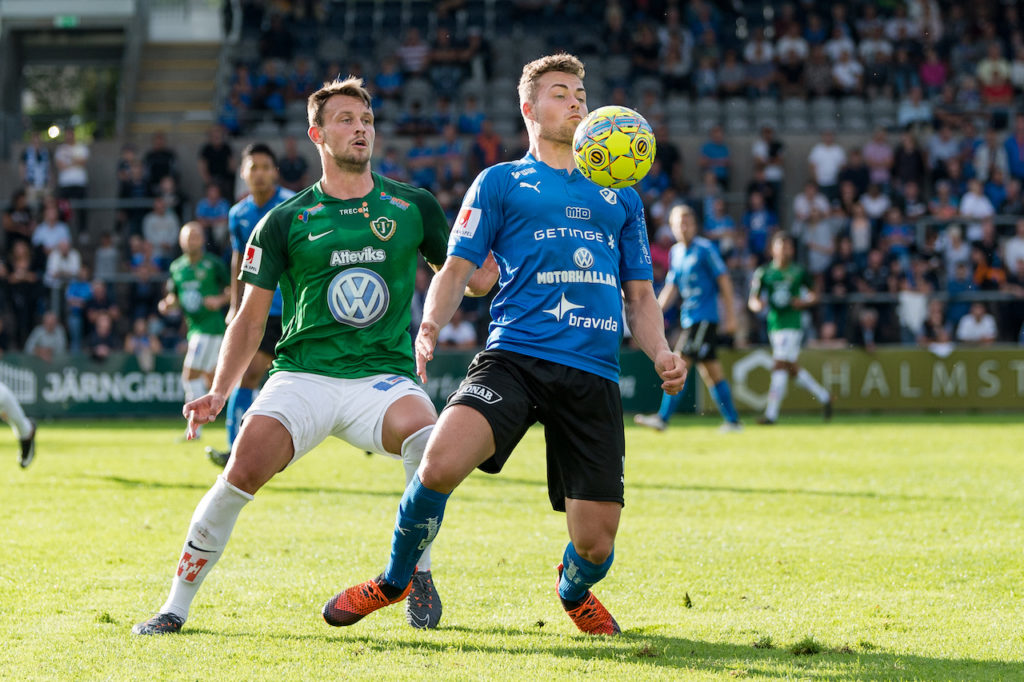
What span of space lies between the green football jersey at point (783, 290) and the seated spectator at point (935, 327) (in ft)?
12.5

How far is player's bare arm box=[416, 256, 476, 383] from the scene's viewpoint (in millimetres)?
5383

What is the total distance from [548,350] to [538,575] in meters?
2.02

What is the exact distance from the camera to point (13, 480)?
11539 mm

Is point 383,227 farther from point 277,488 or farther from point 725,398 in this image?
point 725,398

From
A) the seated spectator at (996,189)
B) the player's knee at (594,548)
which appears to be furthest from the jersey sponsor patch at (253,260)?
the seated spectator at (996,189)

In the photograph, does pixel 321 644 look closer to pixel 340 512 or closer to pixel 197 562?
pixel 197 562

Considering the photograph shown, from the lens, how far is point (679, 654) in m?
5.37

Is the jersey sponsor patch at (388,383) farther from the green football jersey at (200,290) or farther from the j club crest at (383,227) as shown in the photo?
the green football jersey at (200,290)

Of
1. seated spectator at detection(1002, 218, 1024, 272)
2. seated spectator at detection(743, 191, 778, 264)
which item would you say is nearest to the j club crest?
seated spectator at detection(743, 191, 778, 264)

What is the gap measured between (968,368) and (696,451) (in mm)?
8281

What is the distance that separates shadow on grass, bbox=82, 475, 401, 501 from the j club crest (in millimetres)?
4514

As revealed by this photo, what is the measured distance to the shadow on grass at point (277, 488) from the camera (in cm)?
1066

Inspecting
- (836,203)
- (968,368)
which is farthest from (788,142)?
(968,368)

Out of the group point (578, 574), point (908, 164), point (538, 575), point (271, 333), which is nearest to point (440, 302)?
point (578, 574)
